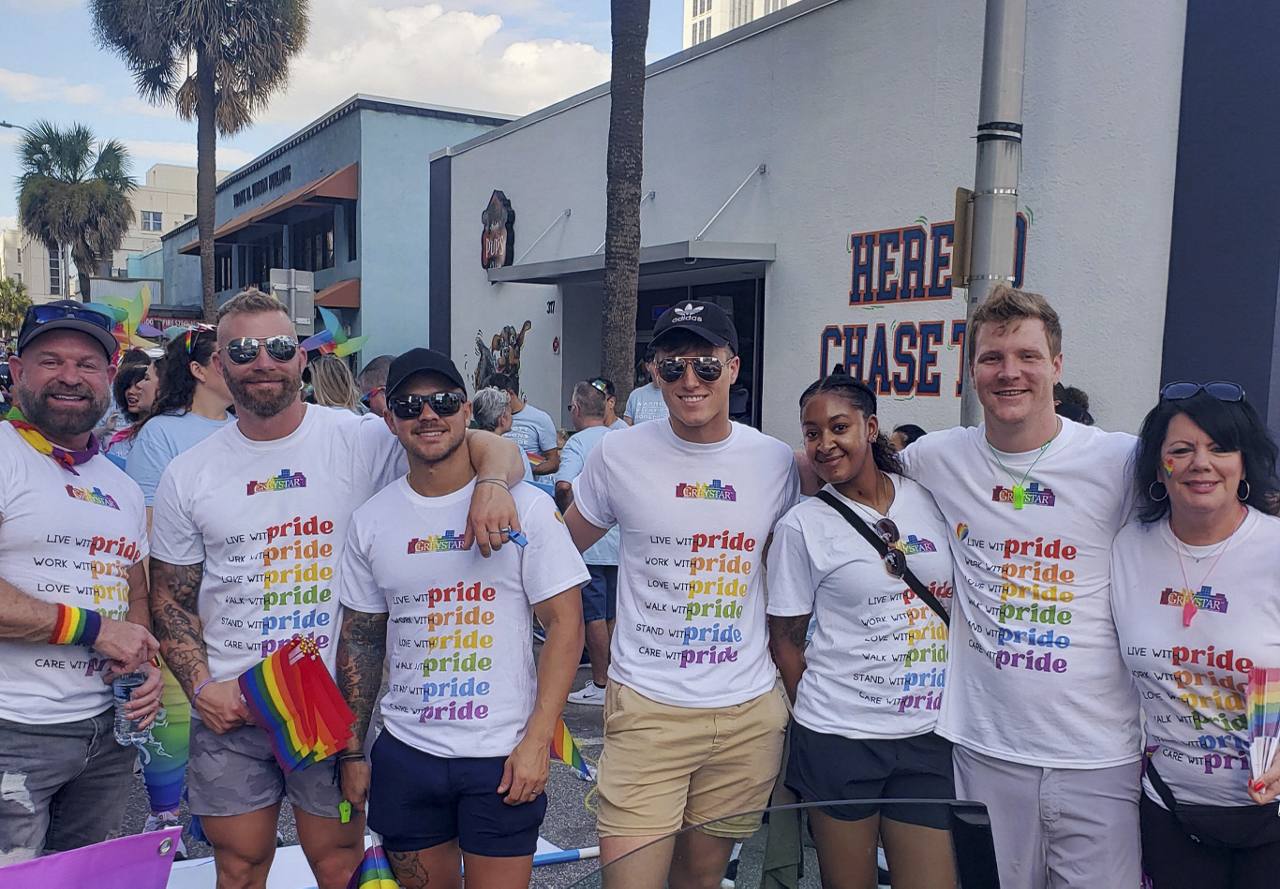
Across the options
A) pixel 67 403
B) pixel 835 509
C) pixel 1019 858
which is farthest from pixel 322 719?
pixel 1019 858

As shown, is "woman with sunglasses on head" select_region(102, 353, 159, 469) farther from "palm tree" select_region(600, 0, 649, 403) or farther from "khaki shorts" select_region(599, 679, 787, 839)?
"khaki shorts" select_region(599, 679, 787, 839)

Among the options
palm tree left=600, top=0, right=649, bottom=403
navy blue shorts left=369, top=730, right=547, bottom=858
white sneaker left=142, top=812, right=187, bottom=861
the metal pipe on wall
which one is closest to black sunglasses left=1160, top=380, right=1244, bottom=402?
navy blue shorts left=369, top=730, right=547, bottom=858

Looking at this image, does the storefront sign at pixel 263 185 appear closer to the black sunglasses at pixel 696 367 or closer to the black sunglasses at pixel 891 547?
the black sunglasses at pixel 696 367

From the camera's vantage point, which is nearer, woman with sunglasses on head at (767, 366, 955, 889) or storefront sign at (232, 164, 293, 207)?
woman with sunglasses on head at (767, 366, 955, 889)

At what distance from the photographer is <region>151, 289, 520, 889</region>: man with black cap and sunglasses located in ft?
9.38

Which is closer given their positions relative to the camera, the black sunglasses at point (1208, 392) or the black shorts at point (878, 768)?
the black sunglasses at point (1208, 392)

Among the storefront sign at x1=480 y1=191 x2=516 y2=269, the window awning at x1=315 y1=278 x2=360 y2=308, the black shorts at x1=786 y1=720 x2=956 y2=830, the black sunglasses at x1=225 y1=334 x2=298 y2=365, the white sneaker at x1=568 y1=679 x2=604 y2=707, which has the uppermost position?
→ the storefront sign at x1=480 y1=191 x2=516 y2=269

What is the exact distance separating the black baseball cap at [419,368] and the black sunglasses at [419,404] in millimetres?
36

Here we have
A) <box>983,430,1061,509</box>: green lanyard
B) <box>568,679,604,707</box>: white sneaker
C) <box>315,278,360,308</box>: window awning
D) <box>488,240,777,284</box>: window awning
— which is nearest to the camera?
<box>983,430,1061,509</box>: green lanyard

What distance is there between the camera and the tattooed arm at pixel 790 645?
115 inches

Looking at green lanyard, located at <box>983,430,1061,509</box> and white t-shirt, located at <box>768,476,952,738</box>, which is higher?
green lanyard, located at <box>983,430,1061,509</box>

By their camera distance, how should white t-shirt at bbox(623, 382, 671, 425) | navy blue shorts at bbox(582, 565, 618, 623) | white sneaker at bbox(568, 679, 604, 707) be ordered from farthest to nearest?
white t-shirt at bbox(623, 382, 671, 425), navy blue shorts at bbox(582, 565, 618, 623), white sneaker at bbox(568, 679, 604, 707)

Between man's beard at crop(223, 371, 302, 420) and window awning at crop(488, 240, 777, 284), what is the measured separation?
307 inches

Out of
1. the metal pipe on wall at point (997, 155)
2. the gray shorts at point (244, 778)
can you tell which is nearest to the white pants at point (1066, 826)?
the gray shorts at point (244, 778)
